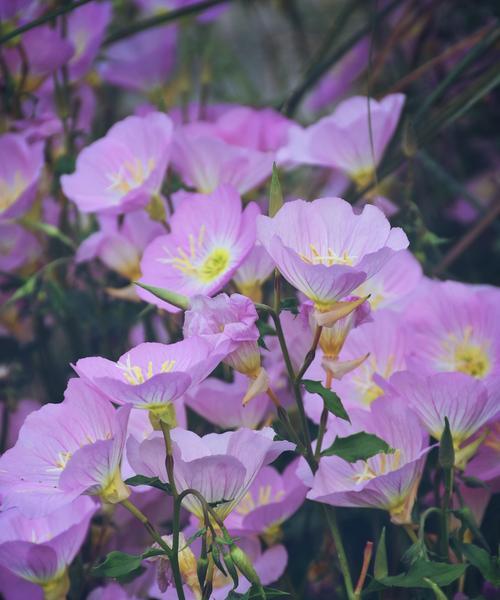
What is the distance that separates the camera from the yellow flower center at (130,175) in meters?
0.76

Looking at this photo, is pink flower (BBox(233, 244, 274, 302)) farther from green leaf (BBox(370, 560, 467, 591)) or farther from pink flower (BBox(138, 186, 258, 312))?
green leaf (BBox(370, 560, 467, 591))

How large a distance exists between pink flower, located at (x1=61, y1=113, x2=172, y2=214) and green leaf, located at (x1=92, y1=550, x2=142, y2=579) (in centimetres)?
29

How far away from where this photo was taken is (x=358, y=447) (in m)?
0.53

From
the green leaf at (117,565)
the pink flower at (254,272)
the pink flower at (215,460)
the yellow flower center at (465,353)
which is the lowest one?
the green leaf at (117,565)

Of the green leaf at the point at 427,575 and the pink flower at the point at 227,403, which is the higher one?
the green leaf at the point at 427,575

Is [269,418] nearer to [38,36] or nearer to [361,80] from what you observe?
[38,36]

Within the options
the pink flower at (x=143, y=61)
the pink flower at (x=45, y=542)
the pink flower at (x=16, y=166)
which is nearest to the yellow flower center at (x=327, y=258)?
the pink flower at (x=45, y=542)

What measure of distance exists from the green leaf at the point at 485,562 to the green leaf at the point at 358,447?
80 mm

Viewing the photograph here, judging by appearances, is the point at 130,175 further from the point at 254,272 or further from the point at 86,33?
the point at 86,33

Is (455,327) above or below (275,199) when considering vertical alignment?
below

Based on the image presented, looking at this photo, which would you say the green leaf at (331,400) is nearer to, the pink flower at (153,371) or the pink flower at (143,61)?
the pink flower at (153,371)

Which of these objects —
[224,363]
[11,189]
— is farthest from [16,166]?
[224,363]

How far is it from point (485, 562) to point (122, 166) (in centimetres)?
43

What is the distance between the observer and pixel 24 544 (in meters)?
0.58
